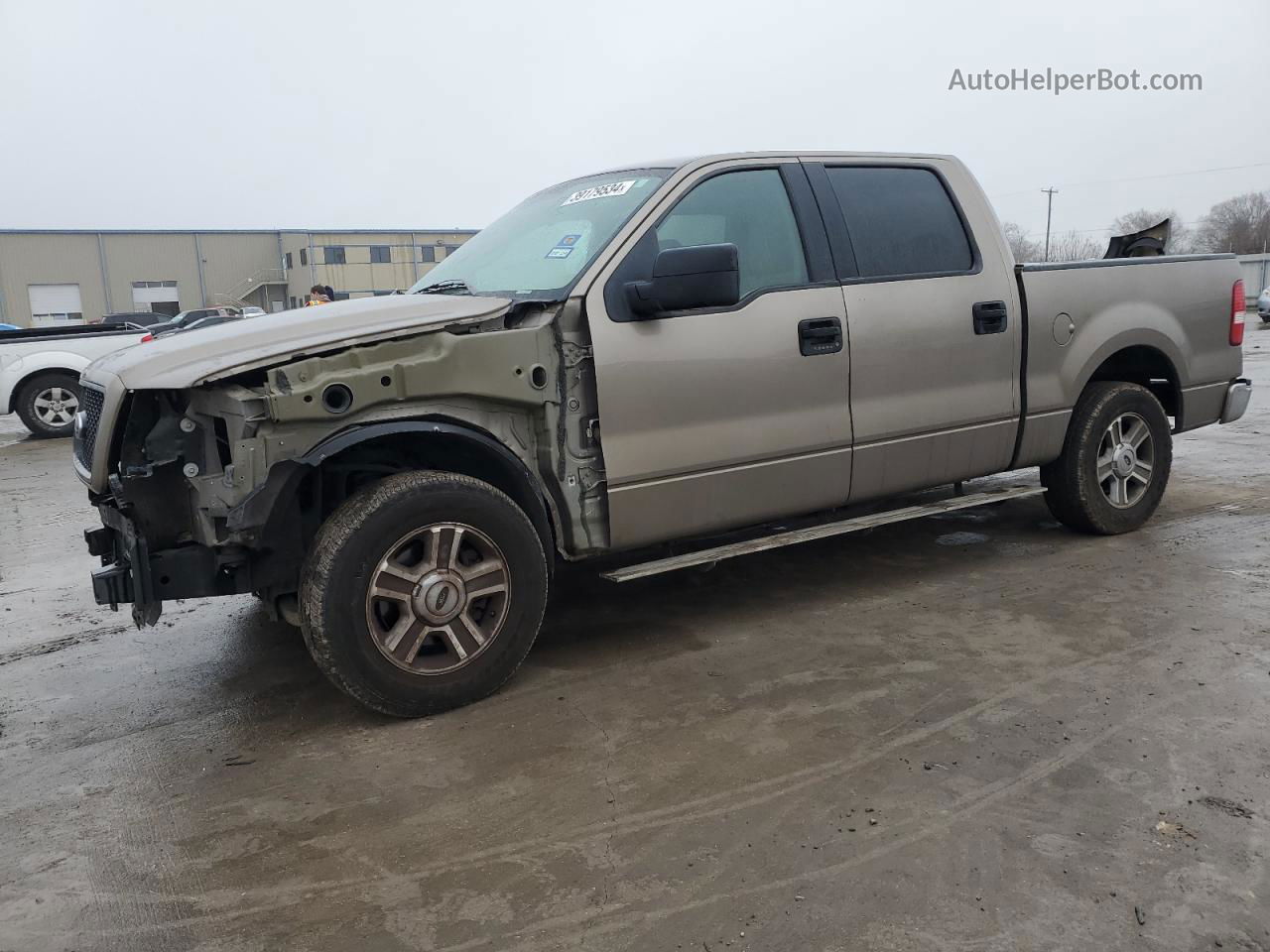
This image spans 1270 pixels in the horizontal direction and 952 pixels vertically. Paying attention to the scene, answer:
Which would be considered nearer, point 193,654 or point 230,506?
point 230,506

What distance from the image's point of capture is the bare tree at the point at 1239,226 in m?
64.2

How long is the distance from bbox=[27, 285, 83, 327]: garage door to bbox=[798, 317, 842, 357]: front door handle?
55076mm

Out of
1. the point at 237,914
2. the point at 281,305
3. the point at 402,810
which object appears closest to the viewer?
the point at 237,914

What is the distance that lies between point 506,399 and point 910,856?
2.06 metres

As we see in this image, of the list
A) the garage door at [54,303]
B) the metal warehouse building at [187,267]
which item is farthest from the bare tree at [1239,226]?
the garage door at [54,303]

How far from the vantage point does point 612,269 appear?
12.6ft

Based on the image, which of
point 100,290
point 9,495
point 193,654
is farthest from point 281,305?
point 193,654

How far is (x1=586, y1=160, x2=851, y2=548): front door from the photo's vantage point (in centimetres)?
385

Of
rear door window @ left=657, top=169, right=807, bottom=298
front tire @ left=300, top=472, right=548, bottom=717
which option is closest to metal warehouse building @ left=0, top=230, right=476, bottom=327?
rear door window @ left=657, top=169, right=807, bottom=298

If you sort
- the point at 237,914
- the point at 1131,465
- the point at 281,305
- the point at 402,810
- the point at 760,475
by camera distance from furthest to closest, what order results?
the point at 281,305
the point at 1131,465
the point at 760,475
the point at 402,810
the point at 237,914

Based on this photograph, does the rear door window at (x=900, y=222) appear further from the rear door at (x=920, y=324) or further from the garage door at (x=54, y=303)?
the garage door at (x=54, y=303)

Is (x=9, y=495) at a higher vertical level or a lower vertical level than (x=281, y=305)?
lower

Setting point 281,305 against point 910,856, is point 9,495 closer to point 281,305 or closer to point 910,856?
point 910,856

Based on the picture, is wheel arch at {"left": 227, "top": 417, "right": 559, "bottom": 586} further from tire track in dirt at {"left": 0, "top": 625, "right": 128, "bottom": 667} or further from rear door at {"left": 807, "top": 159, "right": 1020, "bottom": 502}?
tire track in dirt at {"left": 0, "top": 625, "right": 128, "bottom": 667}
